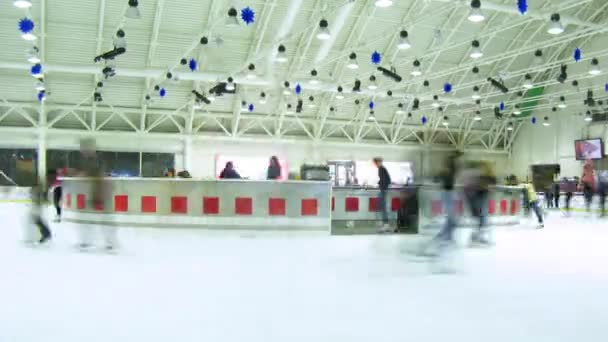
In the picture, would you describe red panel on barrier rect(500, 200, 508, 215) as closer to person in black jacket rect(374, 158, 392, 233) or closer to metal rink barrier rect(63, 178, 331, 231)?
person in black jacket rect(374, 158, 392, 233)

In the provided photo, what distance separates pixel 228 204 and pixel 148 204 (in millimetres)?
1573

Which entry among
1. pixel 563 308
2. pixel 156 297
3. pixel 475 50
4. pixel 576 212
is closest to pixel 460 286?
pixel 563 308

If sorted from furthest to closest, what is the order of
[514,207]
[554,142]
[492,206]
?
[554,142], [514,207], [492,206]

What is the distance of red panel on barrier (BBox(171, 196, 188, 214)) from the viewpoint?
9.06 metres

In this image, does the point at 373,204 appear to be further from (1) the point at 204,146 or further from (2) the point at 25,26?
(1) the point at 204,146

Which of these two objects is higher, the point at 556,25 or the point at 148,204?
the point at 556,25

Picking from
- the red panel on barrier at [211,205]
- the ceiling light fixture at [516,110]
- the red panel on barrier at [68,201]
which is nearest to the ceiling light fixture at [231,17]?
the red panel on barrier at [211,205]

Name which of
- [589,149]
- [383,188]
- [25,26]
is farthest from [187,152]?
[589,149]

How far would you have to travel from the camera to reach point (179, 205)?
29.8 ft

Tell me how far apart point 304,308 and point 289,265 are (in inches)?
76.3

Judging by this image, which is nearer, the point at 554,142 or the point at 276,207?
the point at 276,207

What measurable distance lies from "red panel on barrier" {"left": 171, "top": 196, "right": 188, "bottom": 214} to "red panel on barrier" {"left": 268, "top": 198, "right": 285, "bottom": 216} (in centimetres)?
155

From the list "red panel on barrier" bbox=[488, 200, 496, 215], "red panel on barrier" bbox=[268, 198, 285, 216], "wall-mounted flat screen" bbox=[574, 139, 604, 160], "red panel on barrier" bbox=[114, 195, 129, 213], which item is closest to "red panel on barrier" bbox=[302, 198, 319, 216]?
"red panel on barrier" bbox=[268, 198, 285, 216]

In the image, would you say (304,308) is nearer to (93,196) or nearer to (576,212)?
(93,196)
